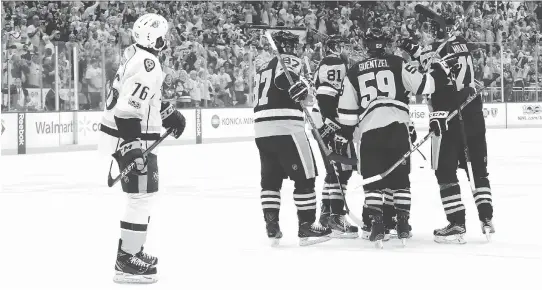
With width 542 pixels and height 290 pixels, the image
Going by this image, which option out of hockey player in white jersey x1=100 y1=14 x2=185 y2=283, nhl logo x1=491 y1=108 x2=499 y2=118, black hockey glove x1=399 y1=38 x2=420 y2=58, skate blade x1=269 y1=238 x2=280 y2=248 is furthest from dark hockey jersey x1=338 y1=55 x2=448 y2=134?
nhl logo x1=491 y1=108 x2=499 y2=118

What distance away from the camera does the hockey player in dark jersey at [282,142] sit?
5.91m

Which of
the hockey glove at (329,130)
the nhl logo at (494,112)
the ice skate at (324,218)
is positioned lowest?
the ice skate at (324,218)

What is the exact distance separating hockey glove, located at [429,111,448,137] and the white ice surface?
0.79 metres

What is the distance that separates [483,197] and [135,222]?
2659mm

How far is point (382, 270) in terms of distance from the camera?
199 inches

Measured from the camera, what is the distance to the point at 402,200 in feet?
19.5

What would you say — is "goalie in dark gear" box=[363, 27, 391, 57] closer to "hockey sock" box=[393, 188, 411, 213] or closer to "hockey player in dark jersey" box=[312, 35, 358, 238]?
"hockey player in dark jersey" box=[312, 35, 358, 238]

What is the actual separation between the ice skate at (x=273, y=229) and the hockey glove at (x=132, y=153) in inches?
60.8

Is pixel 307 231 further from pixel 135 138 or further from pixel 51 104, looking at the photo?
pixel 51 104

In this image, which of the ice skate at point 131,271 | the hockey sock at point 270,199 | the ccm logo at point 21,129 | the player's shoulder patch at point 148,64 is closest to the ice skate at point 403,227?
the hockey sock at point 270,199

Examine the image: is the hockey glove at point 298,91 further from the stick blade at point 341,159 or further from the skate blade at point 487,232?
the skate blade at point 487,232

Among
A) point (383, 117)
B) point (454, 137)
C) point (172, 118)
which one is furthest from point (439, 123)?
point (172, 118)

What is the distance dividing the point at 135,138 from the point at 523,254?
8.45ft

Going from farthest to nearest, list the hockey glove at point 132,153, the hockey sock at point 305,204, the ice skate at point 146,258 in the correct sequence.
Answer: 1. the hockey sock at point 305,204
2. the ice skate at point 146,258
3. the hockey glove at point 132,153
